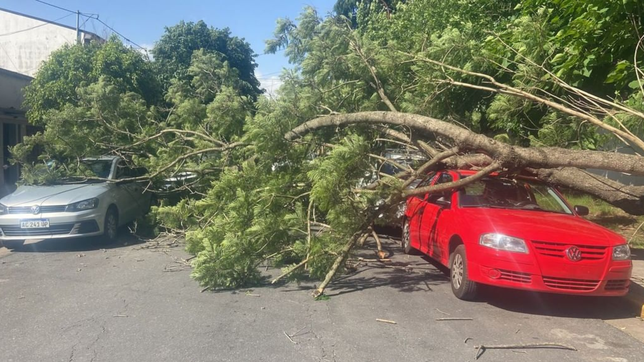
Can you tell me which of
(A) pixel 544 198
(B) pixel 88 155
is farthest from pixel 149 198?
(A) pixel 544 198

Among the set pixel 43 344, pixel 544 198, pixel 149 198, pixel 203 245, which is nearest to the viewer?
pixel 43 344

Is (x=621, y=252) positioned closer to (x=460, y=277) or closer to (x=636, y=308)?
(x=636, y=308)

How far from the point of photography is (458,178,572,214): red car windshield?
727 centimetres

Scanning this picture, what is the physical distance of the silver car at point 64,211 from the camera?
9242mm

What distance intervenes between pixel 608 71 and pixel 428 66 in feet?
9.27

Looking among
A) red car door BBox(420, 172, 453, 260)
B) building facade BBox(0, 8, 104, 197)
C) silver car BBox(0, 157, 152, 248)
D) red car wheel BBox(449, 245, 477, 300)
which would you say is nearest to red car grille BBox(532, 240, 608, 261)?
red car wheel BBox(449, 245, 477, 300)

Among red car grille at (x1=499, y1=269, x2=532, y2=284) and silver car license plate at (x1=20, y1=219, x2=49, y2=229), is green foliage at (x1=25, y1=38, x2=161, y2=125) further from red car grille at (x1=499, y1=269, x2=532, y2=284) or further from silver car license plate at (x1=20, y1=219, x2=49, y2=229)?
red car grille at (x1=499, y1=269, x2=532, y2=284)

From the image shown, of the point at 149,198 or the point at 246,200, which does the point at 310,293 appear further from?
the point at 149,198

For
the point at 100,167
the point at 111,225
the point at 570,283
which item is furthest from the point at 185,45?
the point at 570,283

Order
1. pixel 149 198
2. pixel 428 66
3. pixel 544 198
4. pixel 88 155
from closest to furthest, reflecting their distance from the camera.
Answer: pixel 544 198 → pixel 428 66 → pixel 88 155 → pixel 149 198

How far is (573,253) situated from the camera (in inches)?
229

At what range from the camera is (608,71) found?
8.35 meters

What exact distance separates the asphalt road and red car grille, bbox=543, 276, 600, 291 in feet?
1.25

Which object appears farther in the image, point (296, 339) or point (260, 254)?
point (260, 254)
